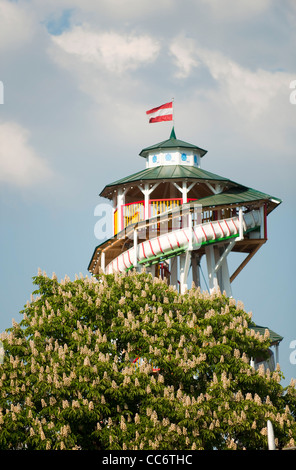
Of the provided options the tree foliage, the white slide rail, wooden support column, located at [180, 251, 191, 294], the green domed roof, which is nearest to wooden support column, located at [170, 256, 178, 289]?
wooden support column, located at [180, 251, 191, 294]

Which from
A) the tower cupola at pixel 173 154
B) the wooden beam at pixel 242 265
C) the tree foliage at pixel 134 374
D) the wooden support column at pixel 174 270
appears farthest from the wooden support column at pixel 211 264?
the tree foliage at pixel 134 374

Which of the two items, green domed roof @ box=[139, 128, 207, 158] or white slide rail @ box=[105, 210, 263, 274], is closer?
white slide rail @ box=[105, 210, 263, 274]

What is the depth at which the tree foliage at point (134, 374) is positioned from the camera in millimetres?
34219

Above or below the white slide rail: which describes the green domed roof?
above

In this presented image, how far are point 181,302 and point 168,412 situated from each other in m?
6.13

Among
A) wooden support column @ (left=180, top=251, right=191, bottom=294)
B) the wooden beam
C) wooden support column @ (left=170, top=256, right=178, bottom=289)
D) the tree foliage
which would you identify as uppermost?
the wooden beam

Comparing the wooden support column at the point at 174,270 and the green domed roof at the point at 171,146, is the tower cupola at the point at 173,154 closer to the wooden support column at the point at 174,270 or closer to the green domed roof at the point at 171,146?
the green domed roof at the point at 171,146

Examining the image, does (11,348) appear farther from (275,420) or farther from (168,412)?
(275,420)

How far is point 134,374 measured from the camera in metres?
35.7

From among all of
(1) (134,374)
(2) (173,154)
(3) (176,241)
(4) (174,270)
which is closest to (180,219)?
(3) (176,241)

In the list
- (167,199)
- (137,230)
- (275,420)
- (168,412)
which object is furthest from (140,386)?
(167,199)

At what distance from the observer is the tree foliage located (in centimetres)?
3422

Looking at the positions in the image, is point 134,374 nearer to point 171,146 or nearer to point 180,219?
point 180,219

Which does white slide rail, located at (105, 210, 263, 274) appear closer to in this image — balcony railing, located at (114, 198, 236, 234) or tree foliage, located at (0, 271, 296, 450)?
balcony railing, located at (114, 198, 236, 234)
